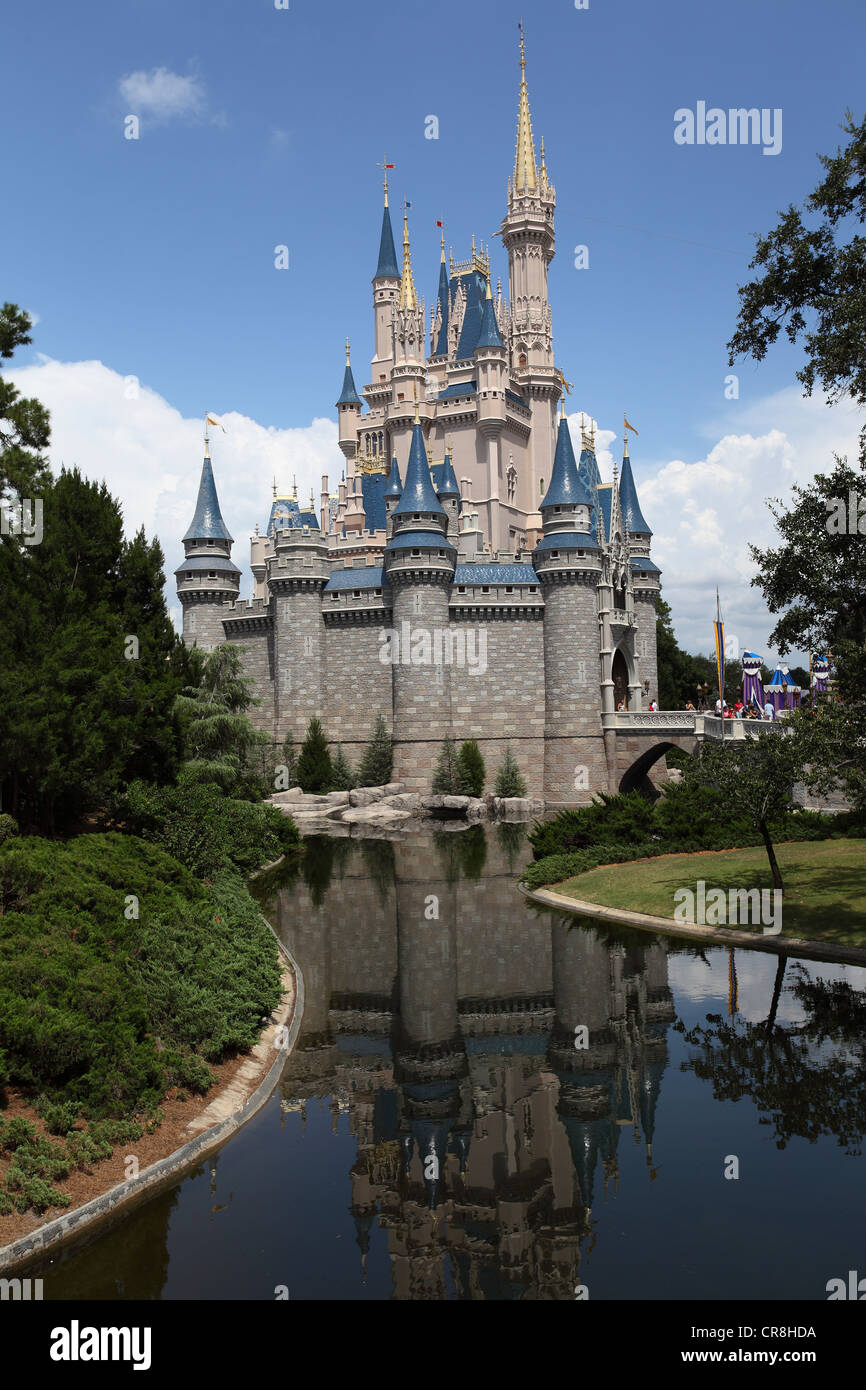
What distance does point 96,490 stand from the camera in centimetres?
2406

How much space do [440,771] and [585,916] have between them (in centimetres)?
2531

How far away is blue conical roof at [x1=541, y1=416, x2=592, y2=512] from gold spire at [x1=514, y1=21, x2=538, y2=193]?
2170 centimetres

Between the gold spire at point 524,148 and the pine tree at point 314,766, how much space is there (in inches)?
1411

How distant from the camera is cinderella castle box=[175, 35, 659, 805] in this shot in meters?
49.1

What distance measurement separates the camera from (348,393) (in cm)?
6756

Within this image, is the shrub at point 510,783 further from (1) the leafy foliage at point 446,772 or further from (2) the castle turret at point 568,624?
(1) the leafy foliage at point 446,772

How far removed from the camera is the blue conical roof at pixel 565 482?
161 feet

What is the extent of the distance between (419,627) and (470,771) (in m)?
7.28

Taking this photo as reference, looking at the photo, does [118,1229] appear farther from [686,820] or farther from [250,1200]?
[686,820]

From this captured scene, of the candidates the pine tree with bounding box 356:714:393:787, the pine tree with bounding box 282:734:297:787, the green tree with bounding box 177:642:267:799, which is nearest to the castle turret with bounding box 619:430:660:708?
the pine tree with bounding box 356:714:393:787

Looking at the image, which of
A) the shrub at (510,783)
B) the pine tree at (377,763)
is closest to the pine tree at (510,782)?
the shrub at (510,783)

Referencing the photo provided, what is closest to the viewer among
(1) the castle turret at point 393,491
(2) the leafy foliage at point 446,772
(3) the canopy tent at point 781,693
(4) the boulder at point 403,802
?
(3) the canopy tent at point 781,693

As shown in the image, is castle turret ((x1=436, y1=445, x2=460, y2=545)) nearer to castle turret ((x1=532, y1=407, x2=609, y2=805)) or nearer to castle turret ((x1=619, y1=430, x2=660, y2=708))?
castle turret ((x1=532, y1=407, x2=609, y2=805))
